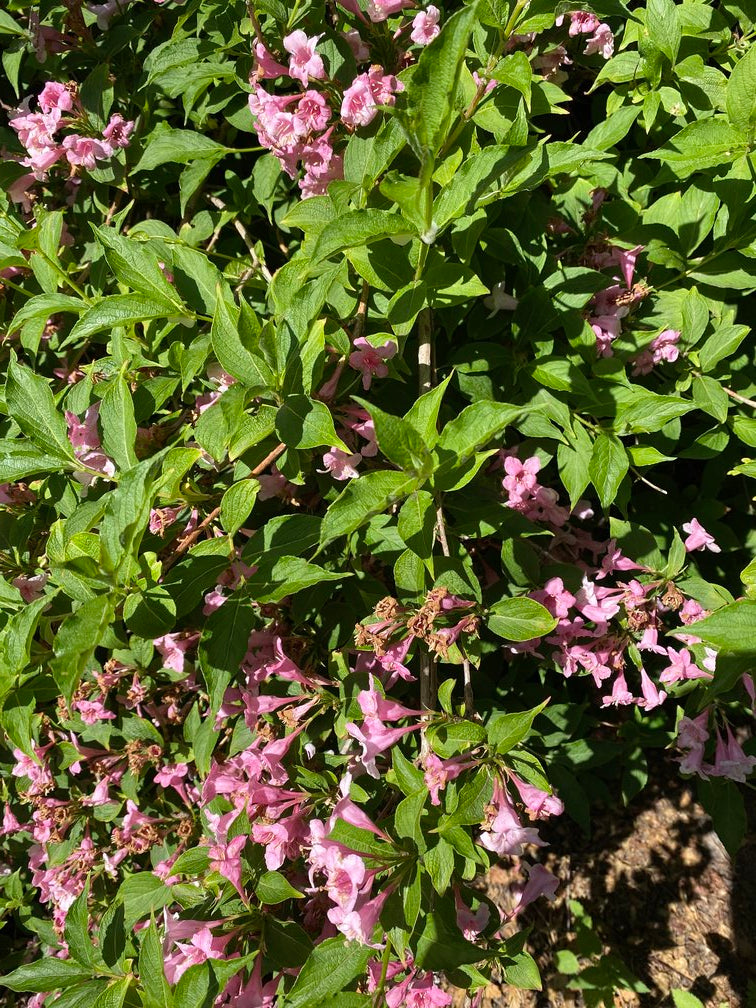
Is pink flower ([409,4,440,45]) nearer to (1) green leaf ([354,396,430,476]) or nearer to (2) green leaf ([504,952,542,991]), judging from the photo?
(1) green leaf ([354,396,430,476])

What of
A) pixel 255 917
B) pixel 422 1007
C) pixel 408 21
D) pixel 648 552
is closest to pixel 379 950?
pixel 422 1007

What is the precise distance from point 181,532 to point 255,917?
1.02 metres

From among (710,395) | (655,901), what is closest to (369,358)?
(710,395)

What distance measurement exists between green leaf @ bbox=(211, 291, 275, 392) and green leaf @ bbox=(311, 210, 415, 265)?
23 centimetres

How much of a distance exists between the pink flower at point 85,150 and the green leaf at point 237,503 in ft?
4.34

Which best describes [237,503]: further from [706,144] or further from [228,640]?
[706,144]

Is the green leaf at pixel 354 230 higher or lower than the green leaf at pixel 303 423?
higher

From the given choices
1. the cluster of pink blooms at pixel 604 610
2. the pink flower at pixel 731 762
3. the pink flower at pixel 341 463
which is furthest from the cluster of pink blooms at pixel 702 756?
the pink flower at pixel 341 463

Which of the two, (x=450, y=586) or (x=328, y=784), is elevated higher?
(x=450, y=586)

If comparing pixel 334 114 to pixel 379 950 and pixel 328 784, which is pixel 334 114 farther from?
pixel 379 950

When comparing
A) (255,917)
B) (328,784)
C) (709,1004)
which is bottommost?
(709,1004)

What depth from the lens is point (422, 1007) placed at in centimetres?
176

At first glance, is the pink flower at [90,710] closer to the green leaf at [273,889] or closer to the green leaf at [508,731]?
the green leaf at [273,889]

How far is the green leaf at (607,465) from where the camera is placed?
183cm
